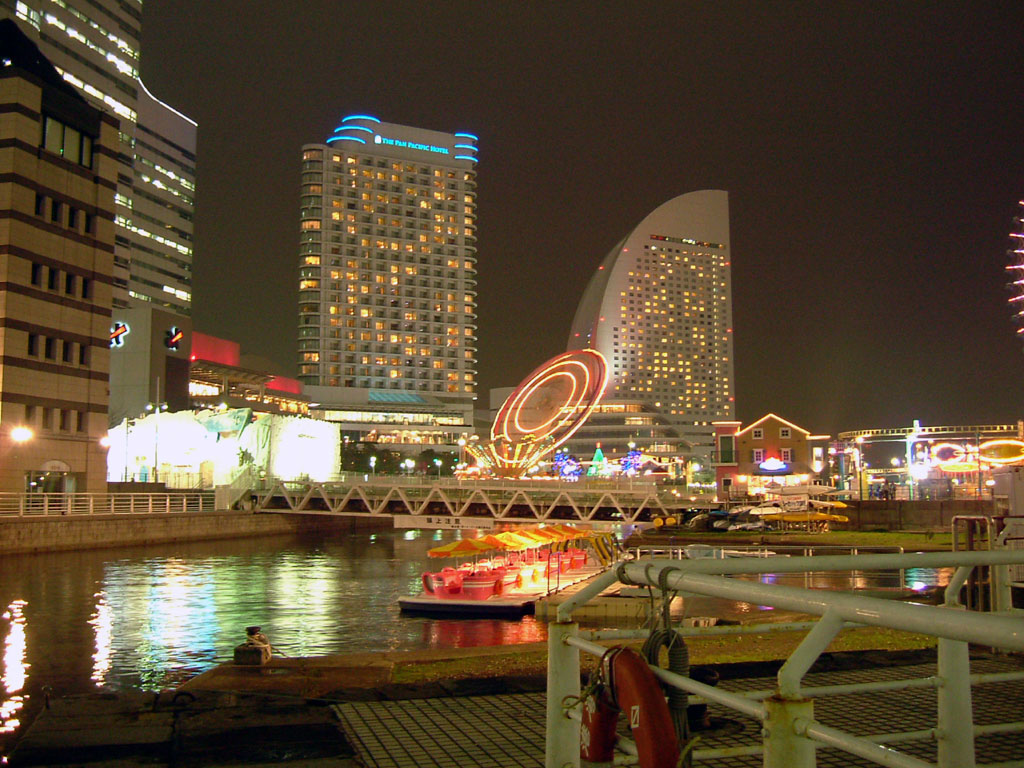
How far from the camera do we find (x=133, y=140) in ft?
522

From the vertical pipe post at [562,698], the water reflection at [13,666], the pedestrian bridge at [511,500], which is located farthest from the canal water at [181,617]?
the pedestrian bridge at [511,500]

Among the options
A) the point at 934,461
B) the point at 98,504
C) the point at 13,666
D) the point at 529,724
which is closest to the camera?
the point at 529,724

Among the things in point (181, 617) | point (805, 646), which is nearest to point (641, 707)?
point (805, 646)

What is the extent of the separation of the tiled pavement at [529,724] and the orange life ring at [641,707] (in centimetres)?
274

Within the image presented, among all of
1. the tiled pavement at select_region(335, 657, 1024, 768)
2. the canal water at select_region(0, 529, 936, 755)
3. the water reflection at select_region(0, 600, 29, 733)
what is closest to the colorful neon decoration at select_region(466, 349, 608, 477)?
the canal water at select_region(0, 529, 936, 755)

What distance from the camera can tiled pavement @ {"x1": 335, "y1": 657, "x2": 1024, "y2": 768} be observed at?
731cm

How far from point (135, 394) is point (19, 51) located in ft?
137

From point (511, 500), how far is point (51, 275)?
107 ft

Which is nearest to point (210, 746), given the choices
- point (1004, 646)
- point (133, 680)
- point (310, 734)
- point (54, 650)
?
point (310, 734)

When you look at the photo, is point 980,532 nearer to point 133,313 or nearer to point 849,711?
point 849,711

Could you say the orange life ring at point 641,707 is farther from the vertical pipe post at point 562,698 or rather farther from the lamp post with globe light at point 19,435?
the lamp post with globe light at point 19,435

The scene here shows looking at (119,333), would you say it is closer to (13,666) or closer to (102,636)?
(102,636)

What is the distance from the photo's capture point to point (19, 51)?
61781 millimetres

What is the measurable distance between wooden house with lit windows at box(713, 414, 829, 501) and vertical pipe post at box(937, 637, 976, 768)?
8346cm
